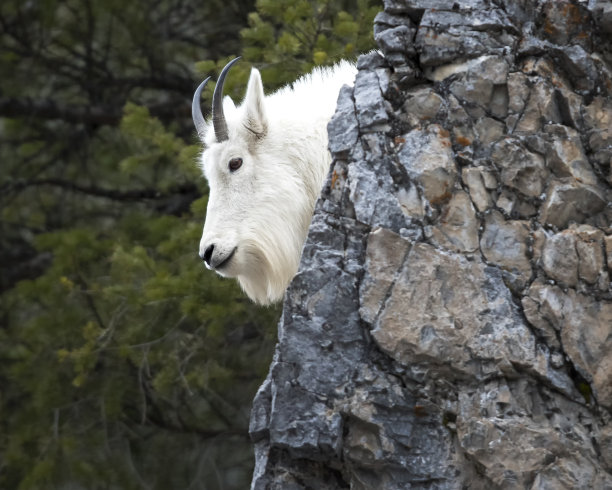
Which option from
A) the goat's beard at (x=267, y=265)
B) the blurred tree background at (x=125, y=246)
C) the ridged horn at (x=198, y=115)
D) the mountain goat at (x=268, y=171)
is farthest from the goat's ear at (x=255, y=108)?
the blurred tree background at (x=125, y=246)

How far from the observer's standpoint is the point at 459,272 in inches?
128

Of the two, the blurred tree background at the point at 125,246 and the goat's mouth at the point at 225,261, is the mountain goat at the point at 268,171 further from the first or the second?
the blurred tree background at the point at 125,246

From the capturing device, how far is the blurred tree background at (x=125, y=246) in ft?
21.3

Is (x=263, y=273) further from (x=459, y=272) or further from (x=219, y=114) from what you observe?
(x=459, y=272)

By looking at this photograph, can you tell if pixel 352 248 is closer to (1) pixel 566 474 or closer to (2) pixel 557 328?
(2) pixel 557 328

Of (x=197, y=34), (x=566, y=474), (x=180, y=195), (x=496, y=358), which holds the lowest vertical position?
(x=566, y=474)

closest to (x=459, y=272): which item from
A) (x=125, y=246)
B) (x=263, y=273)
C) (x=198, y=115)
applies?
(x=263, y=273)

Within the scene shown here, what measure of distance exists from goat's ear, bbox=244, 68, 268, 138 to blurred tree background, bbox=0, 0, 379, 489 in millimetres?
1232

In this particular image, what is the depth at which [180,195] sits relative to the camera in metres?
8.41

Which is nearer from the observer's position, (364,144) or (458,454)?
(458,454)

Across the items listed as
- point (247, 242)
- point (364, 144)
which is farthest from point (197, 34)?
point (364, 144)

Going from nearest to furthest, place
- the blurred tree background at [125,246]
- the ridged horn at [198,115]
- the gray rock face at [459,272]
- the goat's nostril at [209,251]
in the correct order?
the gray rock face at [459,272] < the goat's nostril at [209,251] < the ridged horn at [198,115] < the blurred tree background at [125,246]

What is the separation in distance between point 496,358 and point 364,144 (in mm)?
863

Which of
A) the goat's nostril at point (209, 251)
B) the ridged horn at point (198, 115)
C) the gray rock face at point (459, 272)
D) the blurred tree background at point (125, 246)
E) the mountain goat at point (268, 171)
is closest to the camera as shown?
the gray rock face at point (459, 272)
